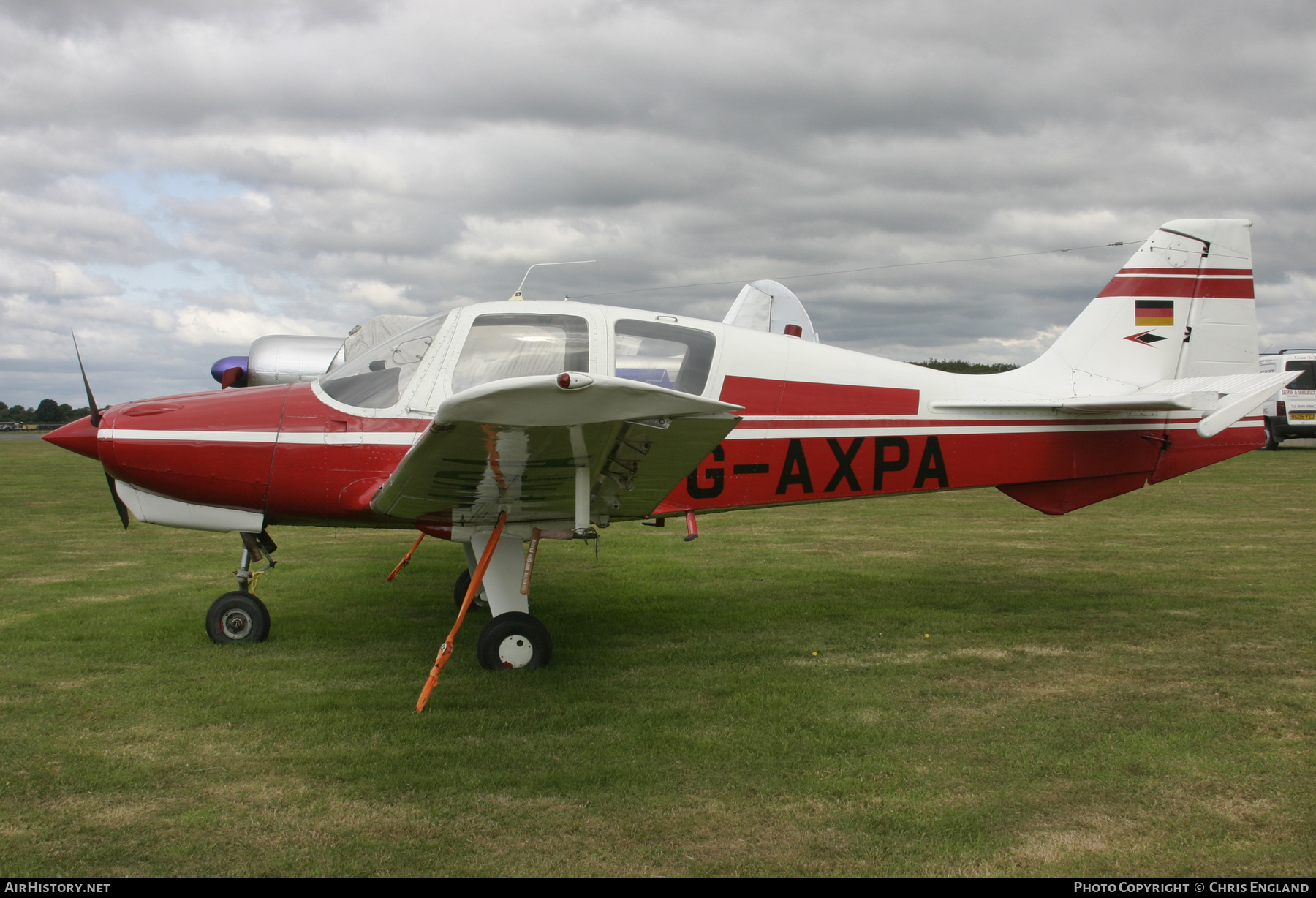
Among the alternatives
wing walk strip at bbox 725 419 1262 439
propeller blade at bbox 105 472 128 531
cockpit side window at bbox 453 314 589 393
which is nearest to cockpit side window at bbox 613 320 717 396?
cockpit side window at bbox 453 314 589 393

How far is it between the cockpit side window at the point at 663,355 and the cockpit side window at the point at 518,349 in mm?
251

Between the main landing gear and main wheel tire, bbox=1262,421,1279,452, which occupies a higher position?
the main landing gear

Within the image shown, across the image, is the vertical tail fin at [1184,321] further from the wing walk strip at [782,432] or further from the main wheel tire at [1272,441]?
the main wheel tire at [1272,441]

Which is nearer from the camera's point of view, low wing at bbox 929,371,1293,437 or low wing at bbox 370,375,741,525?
low wing at bbox 370,375,741,525

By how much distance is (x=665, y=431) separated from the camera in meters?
3.96

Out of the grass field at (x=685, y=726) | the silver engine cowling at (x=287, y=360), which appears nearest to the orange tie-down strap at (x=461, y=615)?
the grass field at (x=685, y=726)

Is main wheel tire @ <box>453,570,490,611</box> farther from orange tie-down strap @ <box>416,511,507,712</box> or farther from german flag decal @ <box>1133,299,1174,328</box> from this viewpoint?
german flag decal @ <box>1133,299,1174,328</box>

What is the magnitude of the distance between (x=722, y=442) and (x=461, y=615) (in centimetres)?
176

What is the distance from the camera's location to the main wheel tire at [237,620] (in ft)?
17.9

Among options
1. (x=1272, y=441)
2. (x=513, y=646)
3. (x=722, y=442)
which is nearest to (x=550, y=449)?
(x=722, y=442)

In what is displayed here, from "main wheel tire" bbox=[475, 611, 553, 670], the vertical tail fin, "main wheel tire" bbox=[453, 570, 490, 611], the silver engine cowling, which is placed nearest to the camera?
"main wheel tire" bbox=[475, 611, 553, 670]

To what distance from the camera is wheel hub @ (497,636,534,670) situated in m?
4.88

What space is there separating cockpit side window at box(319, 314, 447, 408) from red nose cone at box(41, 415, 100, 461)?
142 cm

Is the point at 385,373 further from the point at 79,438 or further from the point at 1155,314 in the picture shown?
the point at 1155,314
